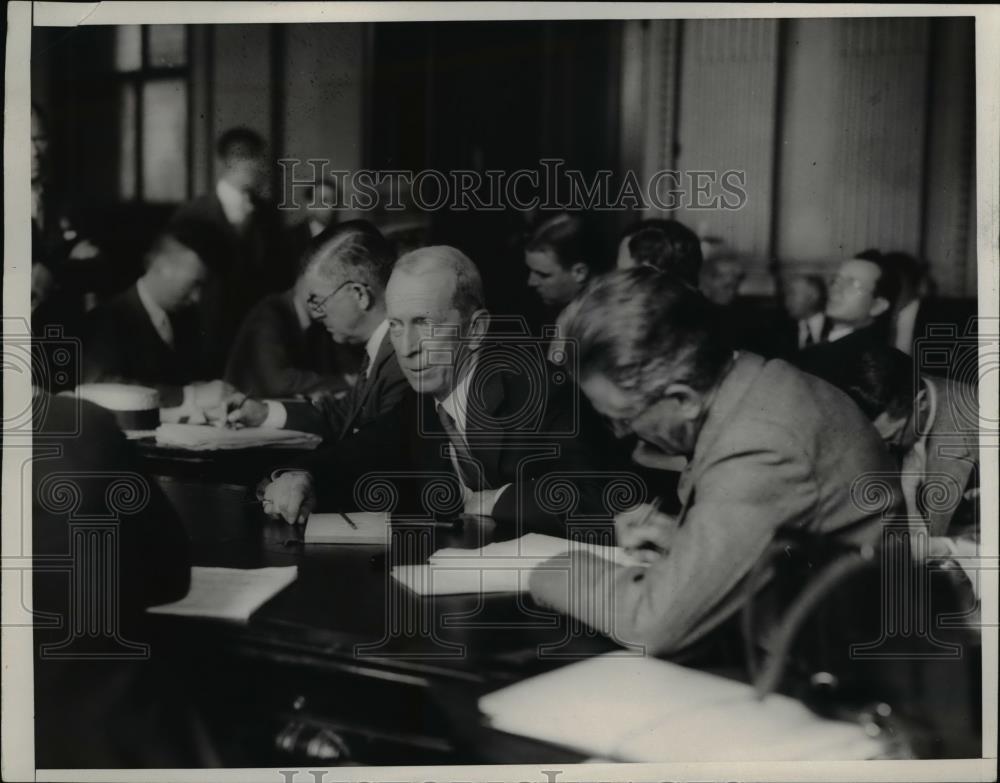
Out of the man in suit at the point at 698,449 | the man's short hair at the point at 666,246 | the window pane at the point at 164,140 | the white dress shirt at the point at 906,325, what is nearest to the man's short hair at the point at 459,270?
the man in suit at the point at 698,449

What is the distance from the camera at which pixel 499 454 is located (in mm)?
2064

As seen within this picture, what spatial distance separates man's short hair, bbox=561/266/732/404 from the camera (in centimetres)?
204

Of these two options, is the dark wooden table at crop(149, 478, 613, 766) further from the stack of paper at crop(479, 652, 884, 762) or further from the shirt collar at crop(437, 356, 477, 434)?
the shirt collar at crop(437, 356, 477, 434)

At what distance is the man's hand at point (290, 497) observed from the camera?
2.07 meters

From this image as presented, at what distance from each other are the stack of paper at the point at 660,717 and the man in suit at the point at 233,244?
1.07m

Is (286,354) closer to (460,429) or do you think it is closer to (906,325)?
(460,429)

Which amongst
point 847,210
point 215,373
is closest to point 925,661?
point 847,210

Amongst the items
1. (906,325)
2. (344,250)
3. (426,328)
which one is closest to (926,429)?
(906,325)

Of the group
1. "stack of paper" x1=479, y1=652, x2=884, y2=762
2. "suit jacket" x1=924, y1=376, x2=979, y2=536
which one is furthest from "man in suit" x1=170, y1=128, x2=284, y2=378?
"suit jacket" x1=924, y1=376, x2=979, y2=536

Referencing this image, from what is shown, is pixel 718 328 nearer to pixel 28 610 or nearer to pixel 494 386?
pixel 494 386

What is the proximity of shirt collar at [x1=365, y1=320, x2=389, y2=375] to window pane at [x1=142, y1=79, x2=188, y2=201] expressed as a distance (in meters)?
0.55

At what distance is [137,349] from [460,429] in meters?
0.78

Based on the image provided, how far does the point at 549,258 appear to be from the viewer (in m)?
2.04

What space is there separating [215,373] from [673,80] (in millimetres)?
1267
